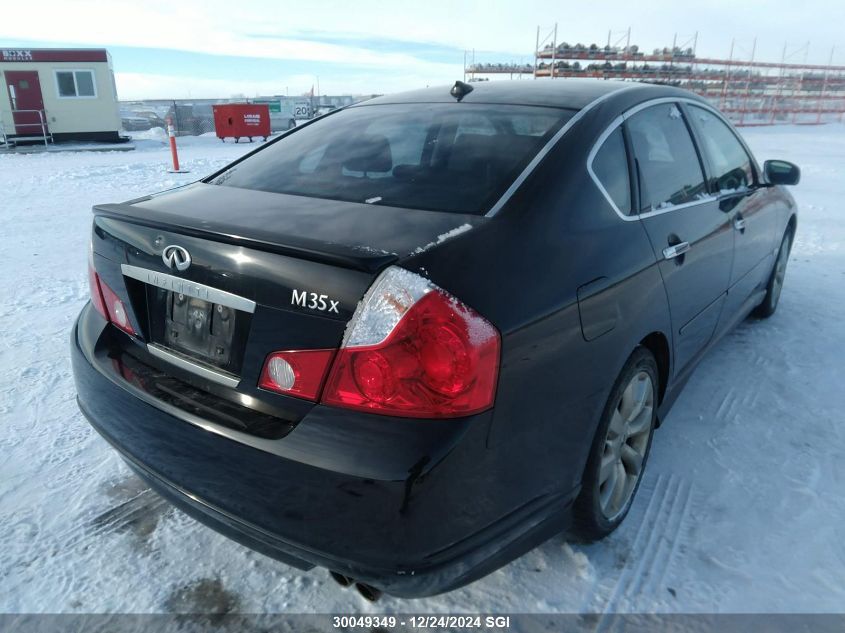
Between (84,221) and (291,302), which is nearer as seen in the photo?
(291,302)

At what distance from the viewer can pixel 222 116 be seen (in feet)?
79.4

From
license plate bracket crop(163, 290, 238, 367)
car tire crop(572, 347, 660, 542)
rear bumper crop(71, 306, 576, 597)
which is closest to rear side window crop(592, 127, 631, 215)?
car tire crop(572, 347, 660, 542)

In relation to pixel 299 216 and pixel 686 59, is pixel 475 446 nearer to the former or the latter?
pixel 299 216

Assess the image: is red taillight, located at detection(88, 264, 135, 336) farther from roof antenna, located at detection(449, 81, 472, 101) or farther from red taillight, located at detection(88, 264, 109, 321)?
roof antenna, located at detection(449, 81, 472, 101)

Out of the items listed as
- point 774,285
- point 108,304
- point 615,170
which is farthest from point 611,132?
point 774,285

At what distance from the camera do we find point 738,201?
3258mm

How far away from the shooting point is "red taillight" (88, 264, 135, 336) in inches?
81.8

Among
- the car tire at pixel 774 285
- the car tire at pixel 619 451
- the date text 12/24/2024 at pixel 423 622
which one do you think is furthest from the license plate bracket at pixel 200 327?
the car tire at pixel 774 285

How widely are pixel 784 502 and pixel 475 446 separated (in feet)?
5.55

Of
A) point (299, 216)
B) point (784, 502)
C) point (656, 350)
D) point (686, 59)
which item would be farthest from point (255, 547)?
point (686, 59)

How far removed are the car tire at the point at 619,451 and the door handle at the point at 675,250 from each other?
400 mm

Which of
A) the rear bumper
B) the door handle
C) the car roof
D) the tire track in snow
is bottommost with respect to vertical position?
the tire track in snow

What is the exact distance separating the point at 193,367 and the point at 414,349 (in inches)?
30.1

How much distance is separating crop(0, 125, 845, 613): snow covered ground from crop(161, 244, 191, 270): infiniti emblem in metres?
1.09
